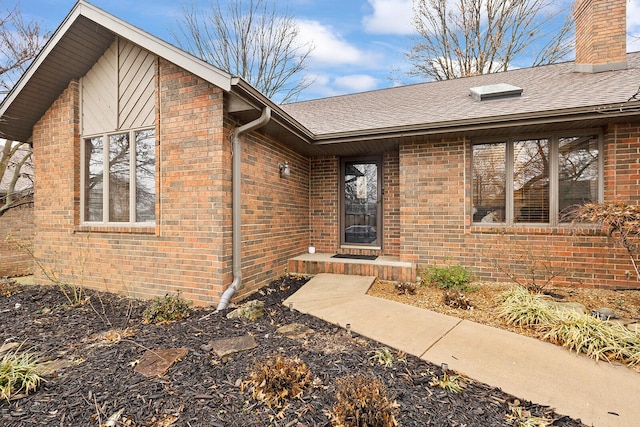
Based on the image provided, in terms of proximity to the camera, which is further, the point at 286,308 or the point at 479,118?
the point at 479,118

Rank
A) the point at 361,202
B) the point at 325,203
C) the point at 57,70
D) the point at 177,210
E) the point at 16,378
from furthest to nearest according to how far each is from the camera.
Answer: the point at 325,203 < the point at 361,202 < the point at 57,70 < the point at 177,210 < the point at 16,378

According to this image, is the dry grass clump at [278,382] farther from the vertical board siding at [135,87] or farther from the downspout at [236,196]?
the vertical board siding at [135,87]

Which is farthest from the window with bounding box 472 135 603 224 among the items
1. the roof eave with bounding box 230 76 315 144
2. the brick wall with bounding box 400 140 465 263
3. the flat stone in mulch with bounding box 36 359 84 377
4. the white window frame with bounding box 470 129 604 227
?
the flat stone in mulch with bounding box 36 359 84 377

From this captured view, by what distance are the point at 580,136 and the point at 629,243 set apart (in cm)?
207

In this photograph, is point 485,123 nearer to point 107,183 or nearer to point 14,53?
point 107,183

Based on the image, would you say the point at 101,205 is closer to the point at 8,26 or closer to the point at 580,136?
the point at 8,26

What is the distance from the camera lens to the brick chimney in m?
5.94

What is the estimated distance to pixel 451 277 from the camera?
4953 mm

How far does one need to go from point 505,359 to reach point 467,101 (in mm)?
5180

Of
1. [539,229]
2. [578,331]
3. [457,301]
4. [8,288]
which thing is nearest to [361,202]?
[457,301]

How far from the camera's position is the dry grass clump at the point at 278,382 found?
2098 mm

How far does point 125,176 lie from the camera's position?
15.9 ft

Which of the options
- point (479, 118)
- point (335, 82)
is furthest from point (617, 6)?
point (335, 82)

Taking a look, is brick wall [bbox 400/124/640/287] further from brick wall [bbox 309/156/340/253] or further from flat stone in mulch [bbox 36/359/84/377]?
flat stone in mulch [bbox 36/359/84/377]
